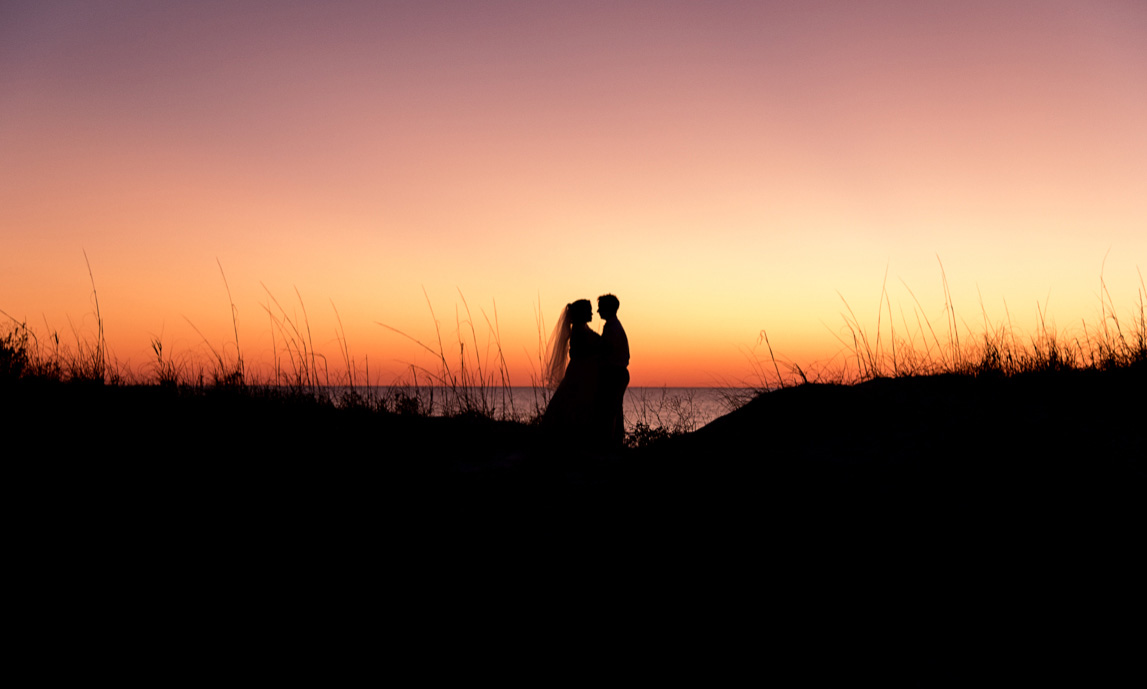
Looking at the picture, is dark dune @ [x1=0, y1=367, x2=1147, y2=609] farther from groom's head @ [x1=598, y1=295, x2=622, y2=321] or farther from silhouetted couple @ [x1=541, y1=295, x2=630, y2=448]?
groom's head @ [x1=598, y1=295, x2=622, y2=321]

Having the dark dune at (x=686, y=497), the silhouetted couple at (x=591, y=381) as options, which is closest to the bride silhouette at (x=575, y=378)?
the silhouetted couple at (x=591, y=381)

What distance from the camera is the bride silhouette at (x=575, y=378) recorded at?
7273 millimetres

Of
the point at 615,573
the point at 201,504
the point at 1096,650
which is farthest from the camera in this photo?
the point at 201,504

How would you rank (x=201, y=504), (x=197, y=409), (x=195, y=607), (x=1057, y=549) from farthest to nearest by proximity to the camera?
(x=197, y=409), (x=201, y=504), (x=195, y=607), (x=1057, y=549)

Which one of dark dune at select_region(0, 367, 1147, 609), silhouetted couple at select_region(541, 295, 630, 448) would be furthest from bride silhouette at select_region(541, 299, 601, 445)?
dark dune at select_region(0, 367, 1147, 609)

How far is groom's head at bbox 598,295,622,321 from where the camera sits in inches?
301

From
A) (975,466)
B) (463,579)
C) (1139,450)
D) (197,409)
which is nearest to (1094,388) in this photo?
(1139,450)

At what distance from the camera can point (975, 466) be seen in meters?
2.72

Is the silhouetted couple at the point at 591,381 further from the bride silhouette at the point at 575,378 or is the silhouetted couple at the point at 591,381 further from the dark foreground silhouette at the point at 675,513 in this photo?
the dark foreground silhouette at the point at 675,513

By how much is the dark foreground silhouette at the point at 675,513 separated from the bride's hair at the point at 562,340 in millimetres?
3638

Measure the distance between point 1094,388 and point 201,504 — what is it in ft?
15.7

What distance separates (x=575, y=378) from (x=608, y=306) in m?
0.95

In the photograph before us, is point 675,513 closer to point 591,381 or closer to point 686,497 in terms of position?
point 686,497

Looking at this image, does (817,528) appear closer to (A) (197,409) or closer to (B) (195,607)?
(B) (195,607)
